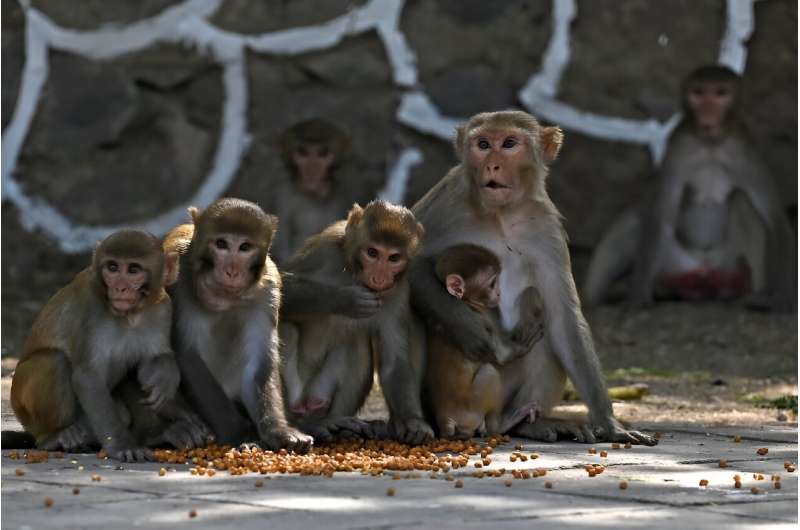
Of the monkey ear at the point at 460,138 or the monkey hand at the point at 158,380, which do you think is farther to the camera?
the monkey ear at the point at 460,138

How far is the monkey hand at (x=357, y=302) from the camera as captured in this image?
617 cm

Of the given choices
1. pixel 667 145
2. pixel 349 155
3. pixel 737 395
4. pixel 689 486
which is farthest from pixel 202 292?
pixel 667 145

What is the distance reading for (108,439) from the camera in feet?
18.4

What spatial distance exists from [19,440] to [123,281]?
692 millimetres

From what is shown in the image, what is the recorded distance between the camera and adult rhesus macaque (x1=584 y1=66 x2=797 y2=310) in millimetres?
11367

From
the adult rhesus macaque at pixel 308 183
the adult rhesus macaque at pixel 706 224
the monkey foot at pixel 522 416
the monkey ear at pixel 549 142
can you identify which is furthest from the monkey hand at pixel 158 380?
the adult rhesus macaque at pixel 706 224

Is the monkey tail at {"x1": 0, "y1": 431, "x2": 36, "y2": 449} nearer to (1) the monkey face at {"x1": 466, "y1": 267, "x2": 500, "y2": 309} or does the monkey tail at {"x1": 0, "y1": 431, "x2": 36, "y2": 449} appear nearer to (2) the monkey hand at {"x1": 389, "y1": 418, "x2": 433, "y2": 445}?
(2) the monkey hand at {"x1": 389, "y1": 418, "x2": 433, "y2": 445}

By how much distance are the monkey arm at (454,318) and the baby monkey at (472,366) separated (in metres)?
0.03

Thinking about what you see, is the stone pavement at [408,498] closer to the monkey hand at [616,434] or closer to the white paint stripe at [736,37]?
the monkey hand at [616,434]

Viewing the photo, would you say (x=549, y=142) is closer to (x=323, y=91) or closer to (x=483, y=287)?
(x=483, y=287)

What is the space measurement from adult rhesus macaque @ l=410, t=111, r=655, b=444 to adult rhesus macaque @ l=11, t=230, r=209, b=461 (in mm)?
1148

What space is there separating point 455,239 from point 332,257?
54 centimetres

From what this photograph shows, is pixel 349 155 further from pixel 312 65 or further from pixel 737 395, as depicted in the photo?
pixel 737 395

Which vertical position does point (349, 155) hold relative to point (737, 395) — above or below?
above
